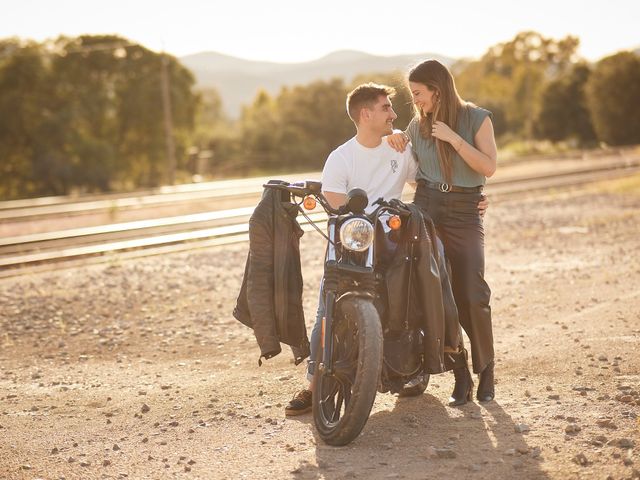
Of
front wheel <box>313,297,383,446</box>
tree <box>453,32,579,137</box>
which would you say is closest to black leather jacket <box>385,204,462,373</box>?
front wheel <box>313,297,383,446</box>

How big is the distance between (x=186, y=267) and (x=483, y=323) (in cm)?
755

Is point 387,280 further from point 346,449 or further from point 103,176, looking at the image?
point 103,176

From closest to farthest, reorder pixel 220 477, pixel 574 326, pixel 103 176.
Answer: pixel 220 477, pixel 574 326, pixel 103 176

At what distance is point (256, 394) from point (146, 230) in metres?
12.3

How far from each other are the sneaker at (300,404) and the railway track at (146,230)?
666cm

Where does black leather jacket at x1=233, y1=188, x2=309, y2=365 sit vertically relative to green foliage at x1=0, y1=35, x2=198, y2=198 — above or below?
below

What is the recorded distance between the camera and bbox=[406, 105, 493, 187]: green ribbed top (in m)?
5.38

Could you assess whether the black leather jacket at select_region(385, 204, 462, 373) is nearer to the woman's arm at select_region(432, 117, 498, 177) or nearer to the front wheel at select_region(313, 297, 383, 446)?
the front wheel at select_region(313, 297, 383, 446)

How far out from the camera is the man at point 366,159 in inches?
206

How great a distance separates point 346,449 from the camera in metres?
4.79

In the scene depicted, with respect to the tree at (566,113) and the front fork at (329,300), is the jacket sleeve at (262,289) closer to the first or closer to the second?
the front fork at (329,300)

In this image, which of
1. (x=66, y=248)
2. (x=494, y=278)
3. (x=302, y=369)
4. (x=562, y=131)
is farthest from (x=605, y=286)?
(x=562, y=131)

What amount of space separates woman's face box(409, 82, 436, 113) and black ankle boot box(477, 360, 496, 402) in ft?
5.59

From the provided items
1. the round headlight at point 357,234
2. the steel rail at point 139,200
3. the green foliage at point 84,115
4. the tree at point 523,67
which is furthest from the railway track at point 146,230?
the tree at point 523,67
